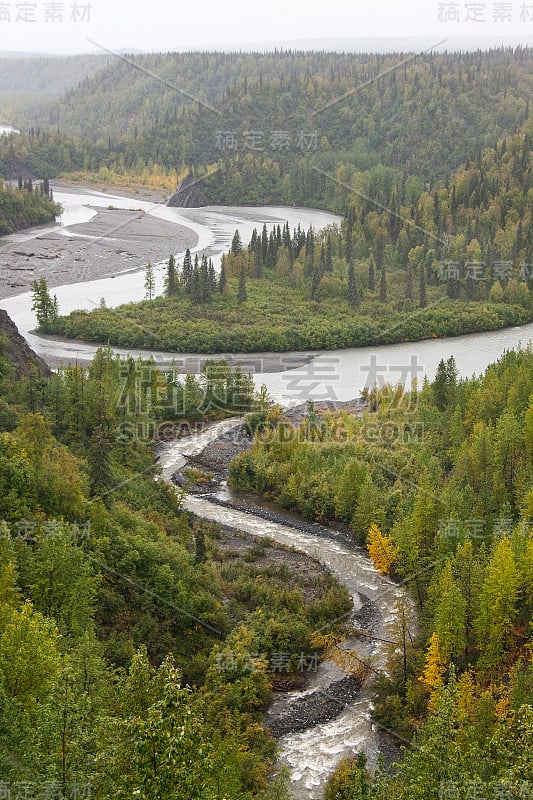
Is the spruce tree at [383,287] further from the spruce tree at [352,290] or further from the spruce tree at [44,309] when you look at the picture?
the spruce tree at [44,309]

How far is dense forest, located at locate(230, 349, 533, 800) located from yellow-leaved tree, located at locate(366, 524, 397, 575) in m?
0.05

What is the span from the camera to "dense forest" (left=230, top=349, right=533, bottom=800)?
1656 cm

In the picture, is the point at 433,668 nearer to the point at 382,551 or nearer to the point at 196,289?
the point at 382,551

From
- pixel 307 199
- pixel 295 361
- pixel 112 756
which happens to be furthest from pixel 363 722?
pixel 307 199

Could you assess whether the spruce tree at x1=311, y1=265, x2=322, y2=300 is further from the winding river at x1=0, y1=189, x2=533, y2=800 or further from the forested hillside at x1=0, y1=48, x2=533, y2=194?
the forested hillside at x1=0, y1=48, x2=533, y2=194

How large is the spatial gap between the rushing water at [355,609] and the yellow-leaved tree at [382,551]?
1.11 feet

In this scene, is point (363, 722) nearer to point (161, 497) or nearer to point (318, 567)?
point (318, 567)

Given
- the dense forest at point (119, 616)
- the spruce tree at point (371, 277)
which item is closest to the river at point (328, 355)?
the spruce tree at point (371, 277)

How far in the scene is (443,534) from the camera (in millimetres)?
30422

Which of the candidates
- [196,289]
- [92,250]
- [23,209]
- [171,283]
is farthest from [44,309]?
[23,209]

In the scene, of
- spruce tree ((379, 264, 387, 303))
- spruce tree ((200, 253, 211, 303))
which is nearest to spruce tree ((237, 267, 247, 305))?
spruce tree ((200, 253, 211, 303))

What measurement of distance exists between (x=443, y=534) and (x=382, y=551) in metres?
2.99

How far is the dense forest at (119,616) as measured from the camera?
13359 millimetres

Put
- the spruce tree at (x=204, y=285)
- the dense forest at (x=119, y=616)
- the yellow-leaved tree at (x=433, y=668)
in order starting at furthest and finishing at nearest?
1. the spruce tree at (x=204, y=285)
2. the yellow-leaved tree at (x=433, y=668)
3. the dense forest at (x=119, y=616)
